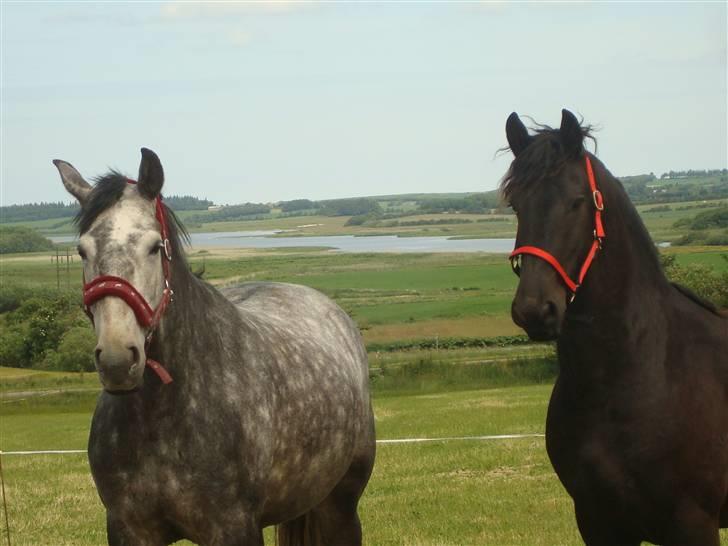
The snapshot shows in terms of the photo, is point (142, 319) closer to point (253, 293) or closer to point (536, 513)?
point (253, 293)

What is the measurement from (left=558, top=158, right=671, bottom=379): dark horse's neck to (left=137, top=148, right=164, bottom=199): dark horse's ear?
6.36 feet

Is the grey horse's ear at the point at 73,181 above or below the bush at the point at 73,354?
above

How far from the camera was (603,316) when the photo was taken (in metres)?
4.84

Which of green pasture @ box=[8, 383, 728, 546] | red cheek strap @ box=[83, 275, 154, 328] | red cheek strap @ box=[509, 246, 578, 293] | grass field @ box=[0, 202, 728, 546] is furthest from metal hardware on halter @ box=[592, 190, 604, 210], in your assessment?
green pasture @ box=[8, 383, 728, 546]

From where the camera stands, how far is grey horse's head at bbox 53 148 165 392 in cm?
421

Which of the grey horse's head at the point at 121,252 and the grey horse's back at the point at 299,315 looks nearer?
the grey horse's head at the point at 121,252

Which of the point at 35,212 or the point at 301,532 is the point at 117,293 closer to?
the point at 301,532

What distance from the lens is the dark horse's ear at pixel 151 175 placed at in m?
4.68

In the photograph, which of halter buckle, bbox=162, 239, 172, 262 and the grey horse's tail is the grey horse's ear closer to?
halter buckle, bbox=162, 239, 172, 262

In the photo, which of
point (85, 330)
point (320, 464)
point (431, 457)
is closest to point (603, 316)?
point (320, 464)

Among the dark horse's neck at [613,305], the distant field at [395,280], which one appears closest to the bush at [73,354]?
the distant field at [395,280]

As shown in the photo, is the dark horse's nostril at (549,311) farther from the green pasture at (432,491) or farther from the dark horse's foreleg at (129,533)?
the green pasture at (432,491)

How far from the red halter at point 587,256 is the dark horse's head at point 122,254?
1.56 m

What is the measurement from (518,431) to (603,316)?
14690mm
